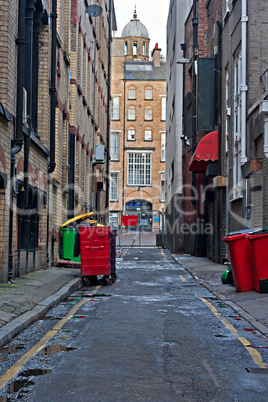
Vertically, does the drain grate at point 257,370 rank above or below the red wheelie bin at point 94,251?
below

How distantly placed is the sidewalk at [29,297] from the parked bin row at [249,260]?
3.81 m

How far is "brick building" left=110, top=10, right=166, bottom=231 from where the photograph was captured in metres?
83.3

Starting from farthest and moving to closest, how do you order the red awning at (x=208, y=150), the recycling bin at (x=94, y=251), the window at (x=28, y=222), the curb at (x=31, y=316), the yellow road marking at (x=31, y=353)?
1. the red awning at (x=208, y=150)
2. the recycling bin at (x=94, y=251)
3. the window at (x=28, y=222)
4. the curb at (x=31, y=316)
5. the yellow road marking at (x=31, y=353)

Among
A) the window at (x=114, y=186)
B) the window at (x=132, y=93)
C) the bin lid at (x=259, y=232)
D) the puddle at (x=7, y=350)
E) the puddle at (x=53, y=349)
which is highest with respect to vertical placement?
the window at (x=132, y=93)

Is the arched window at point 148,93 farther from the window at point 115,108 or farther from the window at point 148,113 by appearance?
the window at point 115,108

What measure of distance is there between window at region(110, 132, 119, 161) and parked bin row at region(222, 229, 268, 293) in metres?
70.1

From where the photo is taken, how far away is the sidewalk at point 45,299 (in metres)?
9.15

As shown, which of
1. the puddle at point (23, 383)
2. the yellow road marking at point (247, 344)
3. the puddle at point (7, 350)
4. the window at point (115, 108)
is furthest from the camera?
the window at point (115, 108)

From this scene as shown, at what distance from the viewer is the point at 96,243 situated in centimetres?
1672

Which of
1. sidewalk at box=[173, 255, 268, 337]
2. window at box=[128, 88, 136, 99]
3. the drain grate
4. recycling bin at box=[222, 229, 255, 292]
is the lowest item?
the drain grate

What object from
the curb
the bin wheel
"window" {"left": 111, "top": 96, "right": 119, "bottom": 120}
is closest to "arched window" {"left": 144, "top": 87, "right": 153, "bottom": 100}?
"window" {"left": 111, "top": 96, "right": 119, "bottom": 120}

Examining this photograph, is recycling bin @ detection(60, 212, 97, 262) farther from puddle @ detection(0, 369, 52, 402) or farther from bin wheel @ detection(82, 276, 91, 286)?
puddle @ detection(0, 369, 52, 402)

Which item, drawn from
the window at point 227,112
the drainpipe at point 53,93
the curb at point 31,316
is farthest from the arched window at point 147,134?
the curb at point 31,316

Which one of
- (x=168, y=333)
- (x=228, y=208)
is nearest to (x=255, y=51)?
(x=228, y=208)
